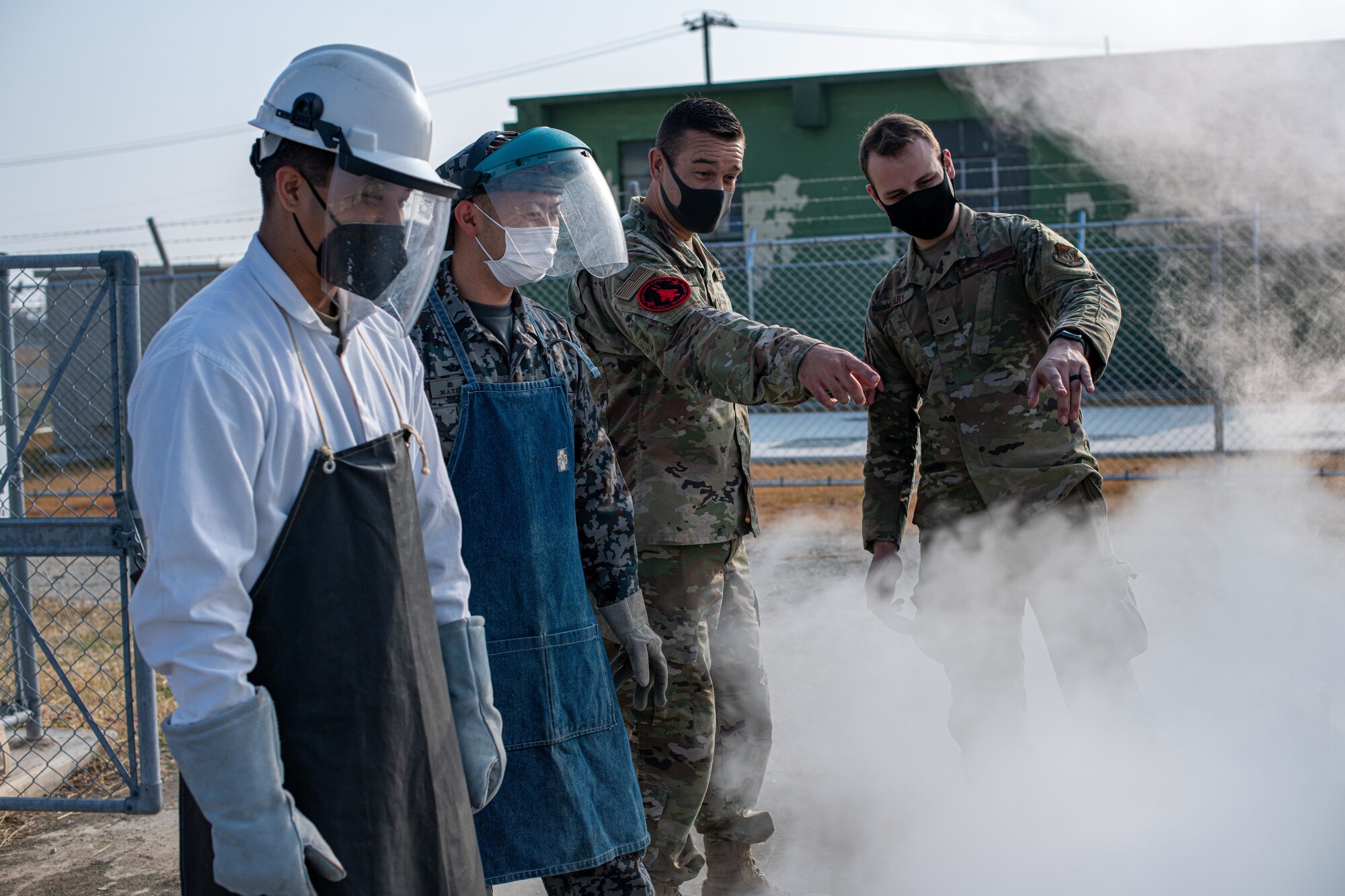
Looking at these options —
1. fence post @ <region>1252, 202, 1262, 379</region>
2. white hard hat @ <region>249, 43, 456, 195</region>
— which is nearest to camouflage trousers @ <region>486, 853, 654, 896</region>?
white hard hat @ <region>249, 43, 456, 195</region>

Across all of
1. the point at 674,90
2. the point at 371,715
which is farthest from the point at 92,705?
the point at 674,90

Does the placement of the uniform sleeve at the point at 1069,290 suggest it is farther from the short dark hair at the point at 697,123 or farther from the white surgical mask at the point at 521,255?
the white surgical mask at the point at 521,255

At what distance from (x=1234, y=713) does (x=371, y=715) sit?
344 cm

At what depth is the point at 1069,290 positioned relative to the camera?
3096 millimetres

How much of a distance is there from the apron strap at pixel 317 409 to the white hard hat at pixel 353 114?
26 centimetres

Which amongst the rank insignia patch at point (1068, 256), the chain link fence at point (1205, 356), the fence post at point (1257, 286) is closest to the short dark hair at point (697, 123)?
the rank insignia patch at point (1068, 256)

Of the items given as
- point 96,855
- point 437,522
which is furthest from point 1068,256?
point 96,855

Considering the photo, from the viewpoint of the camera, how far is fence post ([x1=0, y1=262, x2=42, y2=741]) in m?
3.84

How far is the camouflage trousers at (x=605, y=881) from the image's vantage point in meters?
2.30

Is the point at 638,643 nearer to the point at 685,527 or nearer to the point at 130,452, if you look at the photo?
the point at 685,527

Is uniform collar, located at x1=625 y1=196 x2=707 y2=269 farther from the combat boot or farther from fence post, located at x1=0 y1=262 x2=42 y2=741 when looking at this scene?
fence post, located at x1=0 y1=262 x2=42 y2=741

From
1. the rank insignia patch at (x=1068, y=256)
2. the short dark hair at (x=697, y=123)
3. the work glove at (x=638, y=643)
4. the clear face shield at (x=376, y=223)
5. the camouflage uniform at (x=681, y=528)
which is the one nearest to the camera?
the clear face shield at (x=376, y=223)

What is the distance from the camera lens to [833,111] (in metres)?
18.0

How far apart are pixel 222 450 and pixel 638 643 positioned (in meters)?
1.32
